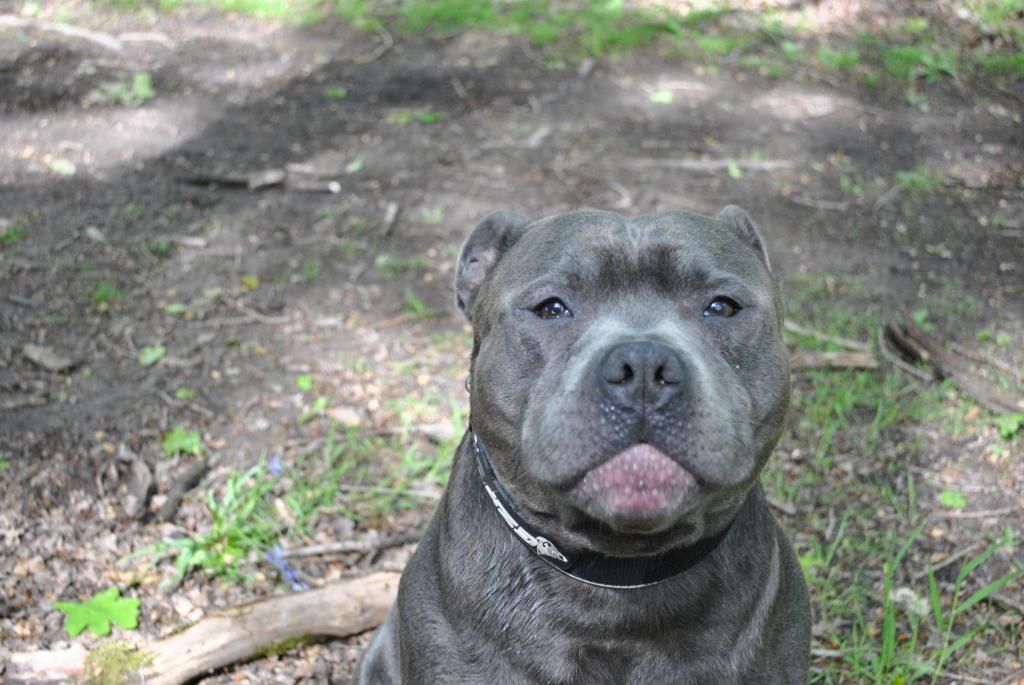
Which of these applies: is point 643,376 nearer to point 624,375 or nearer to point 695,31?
point 624,375

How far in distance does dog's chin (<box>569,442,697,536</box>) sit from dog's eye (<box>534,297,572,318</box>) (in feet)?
1.85

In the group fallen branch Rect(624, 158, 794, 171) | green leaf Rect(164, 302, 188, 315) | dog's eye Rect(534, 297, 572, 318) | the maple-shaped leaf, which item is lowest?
fallen branch Rect(624, 158, 794, 171)

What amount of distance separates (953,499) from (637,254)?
2.55 meters

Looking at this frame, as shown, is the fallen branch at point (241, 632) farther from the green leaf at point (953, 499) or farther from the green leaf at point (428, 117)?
the green leaf at point (428, 117)

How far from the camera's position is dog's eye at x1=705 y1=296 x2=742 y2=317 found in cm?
295

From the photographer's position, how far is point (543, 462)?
262 cm

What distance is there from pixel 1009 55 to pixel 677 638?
8.66 meters

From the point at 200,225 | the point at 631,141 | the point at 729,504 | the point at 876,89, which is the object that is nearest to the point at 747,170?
the point at 631,141

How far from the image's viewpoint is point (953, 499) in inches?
186

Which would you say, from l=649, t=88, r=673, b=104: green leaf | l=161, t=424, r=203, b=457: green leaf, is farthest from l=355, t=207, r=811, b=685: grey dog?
l=649, t=88, r=673, b=104: green leaf

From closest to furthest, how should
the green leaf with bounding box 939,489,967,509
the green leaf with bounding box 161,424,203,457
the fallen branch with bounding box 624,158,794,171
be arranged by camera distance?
the green leaf with bounding box 939,489,967,509 → the green leaf with bounding box 161,424,203,457 → the fallen branch with bounding box 624,158,794,171

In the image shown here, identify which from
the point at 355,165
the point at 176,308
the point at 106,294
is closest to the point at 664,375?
the point at 176,308

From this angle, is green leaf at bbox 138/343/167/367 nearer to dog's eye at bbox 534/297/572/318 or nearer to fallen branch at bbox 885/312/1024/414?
dog's eye at bbox 534/297/572/318

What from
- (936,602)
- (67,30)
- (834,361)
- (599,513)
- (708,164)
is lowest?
(708,164)
